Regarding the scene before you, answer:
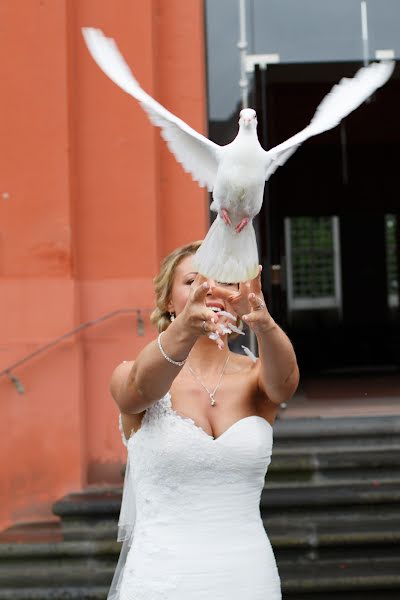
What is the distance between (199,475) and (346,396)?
17.4ft

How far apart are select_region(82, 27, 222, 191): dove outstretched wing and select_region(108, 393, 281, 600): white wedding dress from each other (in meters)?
0.66

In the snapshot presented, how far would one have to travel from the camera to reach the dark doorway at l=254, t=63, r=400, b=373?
6.24 m

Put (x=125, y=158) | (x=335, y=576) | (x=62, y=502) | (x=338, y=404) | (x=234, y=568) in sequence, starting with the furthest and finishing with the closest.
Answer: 1. (x=338, y=404)
2. (x=125, y=158)
3. (x=62, y=502)
4. (x=335, y=576)
5. (x=234, y=568)

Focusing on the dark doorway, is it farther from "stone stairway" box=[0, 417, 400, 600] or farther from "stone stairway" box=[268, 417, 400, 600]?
"stone stairway" box=[0, 417, 400, 600]

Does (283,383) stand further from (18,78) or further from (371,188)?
(371,188)

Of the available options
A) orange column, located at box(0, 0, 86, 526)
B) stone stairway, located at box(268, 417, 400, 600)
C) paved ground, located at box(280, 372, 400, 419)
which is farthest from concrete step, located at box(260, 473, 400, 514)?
orange column, located at box(0, 0, 86, 526)

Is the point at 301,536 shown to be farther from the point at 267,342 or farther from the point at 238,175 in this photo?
the point at 238,175

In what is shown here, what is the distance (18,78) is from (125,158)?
2.74 ft

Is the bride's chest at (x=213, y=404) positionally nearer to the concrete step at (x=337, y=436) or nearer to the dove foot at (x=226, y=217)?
the dove foot at (x=226, y=217)

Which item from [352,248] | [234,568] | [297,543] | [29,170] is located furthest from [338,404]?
[352,248]

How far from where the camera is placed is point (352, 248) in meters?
17.5

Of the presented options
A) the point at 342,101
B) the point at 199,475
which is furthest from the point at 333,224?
the point at 199,475

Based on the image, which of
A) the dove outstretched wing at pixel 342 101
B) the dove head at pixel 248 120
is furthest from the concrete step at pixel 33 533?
the dove head at pixel 248 120

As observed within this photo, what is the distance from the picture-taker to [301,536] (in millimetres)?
4559
